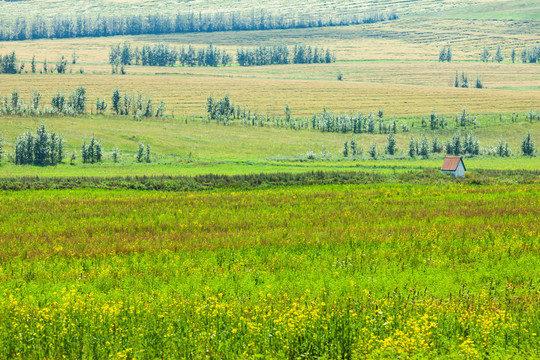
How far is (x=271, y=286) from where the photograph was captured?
12.2 m

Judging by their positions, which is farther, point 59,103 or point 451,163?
point 59,103

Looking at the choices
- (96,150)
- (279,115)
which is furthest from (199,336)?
(279,115)

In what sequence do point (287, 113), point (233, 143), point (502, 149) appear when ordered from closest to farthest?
point (502, 149) → point (233, 143) → point (287, 113)

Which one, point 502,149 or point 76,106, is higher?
point 76,106

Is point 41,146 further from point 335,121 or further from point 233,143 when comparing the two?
point 335,121

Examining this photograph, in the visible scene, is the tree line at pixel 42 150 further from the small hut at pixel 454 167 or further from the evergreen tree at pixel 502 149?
the evergreen tree at pixel 502 149

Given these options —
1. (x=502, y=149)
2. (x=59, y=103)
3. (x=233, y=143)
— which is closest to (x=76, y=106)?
(x=59, y=103)

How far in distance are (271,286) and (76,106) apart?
133118 millimetres

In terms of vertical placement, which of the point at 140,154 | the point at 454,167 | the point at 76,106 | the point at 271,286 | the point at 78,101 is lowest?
the point at 140,154

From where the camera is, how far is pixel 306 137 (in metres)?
121

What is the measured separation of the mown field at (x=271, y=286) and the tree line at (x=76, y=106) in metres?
105

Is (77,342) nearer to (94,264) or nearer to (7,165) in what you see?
(94,264)

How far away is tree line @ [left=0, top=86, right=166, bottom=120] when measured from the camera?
4690 inches

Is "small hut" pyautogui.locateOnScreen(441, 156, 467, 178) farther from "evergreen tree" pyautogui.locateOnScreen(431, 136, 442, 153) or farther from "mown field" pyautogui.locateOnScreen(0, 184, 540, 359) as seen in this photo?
"evergreen tree" pyautogui.locateOnScreen(431, 136, 442, 153)
